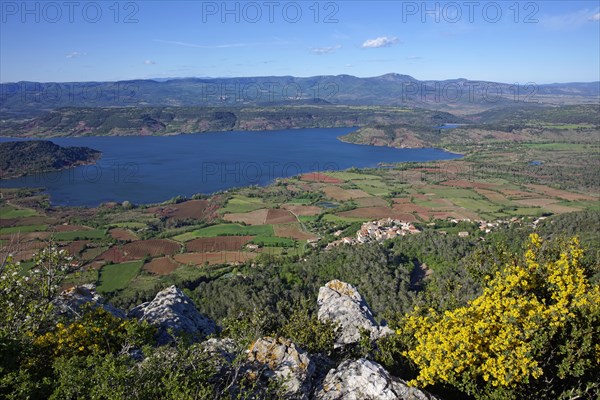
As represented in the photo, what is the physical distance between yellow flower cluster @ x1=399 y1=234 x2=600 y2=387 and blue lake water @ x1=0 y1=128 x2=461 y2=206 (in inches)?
3500

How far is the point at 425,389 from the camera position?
36.4ft

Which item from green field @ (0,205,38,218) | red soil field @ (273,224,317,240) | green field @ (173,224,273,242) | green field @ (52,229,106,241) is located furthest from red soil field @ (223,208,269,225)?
green field @ (0,205,38,218)

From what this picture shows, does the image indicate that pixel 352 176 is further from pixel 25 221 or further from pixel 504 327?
pixel 504 327

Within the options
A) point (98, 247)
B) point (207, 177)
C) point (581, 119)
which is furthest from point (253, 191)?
point (581, 119)

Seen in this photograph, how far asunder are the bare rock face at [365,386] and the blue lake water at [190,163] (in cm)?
8758

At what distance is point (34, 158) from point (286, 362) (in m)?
138

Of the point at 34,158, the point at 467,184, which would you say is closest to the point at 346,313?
the point at 467,184

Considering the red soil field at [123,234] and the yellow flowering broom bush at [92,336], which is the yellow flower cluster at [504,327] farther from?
the red soil field at [123,234]

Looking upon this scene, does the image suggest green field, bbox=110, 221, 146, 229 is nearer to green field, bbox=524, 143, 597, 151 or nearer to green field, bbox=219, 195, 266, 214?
green field, bbox=219, 195, 266, 214

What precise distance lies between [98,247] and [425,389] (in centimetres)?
6207

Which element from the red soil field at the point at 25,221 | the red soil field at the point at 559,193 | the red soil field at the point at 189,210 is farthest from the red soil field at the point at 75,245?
the red soil field at the point at 559,193

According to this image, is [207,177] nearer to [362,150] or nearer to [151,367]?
[362,150]

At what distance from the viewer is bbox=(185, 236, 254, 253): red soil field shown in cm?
6209

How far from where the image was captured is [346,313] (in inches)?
823
